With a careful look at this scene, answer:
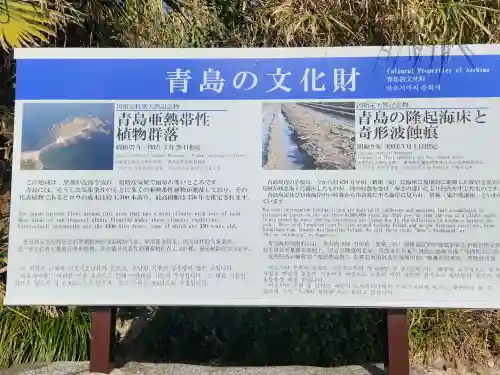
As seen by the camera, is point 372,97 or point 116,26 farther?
point 116,26

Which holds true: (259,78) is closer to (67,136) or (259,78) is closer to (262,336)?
(67,136)

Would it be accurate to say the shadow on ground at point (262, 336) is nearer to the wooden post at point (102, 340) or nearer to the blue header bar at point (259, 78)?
the wooden post at point (102, 340)

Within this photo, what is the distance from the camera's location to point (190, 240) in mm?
3061

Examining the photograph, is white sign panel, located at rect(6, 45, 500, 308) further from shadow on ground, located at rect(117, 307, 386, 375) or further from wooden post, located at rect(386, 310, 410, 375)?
shadow on ground, located at rect(117, 307, 386, 375)

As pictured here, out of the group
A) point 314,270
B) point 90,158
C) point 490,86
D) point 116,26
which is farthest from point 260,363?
point 116,26

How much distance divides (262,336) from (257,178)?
174 cm

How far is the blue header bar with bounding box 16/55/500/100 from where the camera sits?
3.10m

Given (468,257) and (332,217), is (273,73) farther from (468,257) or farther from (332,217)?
(468,257)

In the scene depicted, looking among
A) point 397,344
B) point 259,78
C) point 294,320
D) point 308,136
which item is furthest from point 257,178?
point 294,320

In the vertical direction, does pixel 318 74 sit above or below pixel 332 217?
above

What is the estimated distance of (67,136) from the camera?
3182 millimetres

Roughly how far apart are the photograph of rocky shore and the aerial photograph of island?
94cm

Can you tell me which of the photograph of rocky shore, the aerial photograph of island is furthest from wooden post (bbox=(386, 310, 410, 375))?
the aerial photograph of island

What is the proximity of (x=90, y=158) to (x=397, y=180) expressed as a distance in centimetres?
178
